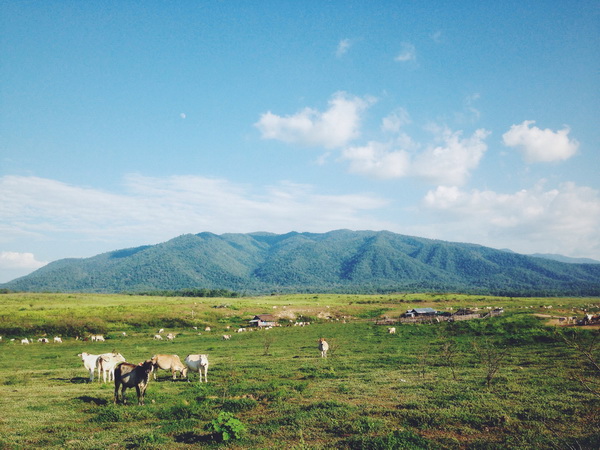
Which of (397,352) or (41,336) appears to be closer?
(397,352)

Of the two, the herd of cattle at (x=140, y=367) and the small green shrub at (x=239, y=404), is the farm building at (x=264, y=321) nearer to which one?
the herd of cattle at (x=140, y=367)

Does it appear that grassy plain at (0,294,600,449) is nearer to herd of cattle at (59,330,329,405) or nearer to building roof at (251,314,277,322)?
herd of cattle at (59,330,329,405)

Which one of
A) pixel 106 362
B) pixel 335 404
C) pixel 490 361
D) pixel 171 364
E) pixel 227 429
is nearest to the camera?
pixel 227 429

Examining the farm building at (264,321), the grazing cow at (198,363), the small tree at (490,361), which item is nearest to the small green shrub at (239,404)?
the grazing cow at (198,363)

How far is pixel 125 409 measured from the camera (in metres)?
14.0

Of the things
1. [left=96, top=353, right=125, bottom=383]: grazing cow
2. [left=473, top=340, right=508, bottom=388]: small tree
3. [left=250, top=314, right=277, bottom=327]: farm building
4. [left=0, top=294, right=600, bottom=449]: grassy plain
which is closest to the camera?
[left=0, top=294, right=600, bottom=449]: grassy plain

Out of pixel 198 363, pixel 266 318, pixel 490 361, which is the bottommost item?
pixel 266 318

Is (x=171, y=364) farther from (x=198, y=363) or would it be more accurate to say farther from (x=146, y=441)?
(x=146, y=441)

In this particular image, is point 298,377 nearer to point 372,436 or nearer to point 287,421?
point 287,421

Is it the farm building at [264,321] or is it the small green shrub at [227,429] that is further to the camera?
the farm building at [264,321]

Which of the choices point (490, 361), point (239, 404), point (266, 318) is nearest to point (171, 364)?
point (239, 404)

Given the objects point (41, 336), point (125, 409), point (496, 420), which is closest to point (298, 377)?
point (125, 409)

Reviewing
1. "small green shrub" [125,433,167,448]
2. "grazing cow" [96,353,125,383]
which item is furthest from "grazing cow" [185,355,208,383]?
"small green shrub" [125,433,167,448]

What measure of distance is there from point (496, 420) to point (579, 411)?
342 centimetres
